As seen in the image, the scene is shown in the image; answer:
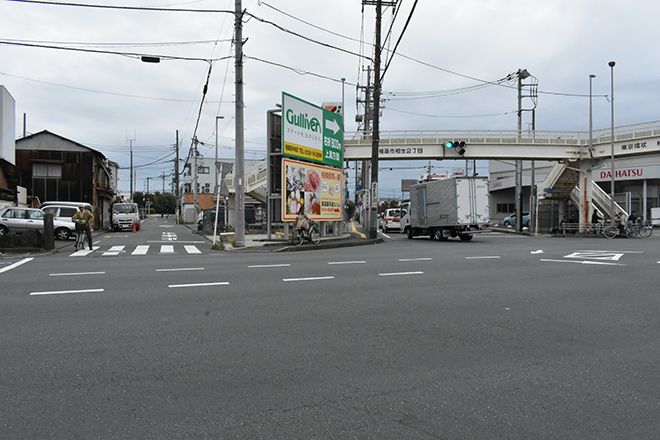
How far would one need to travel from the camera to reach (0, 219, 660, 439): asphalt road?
123 inches

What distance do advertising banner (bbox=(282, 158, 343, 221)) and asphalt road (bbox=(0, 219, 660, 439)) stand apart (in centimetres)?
1033

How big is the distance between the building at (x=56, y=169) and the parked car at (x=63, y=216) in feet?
39.5

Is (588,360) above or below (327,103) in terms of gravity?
below

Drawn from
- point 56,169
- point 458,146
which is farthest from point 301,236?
point 56,169

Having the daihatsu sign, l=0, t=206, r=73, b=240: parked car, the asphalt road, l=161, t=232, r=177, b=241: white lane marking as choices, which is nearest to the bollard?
l=0, t=206, r=73, b=240: parked car

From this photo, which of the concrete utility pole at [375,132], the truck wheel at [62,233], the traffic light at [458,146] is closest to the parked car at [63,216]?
the truck wheel at [62,233]

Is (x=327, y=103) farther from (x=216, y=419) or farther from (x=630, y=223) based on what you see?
(x=216, y=419)

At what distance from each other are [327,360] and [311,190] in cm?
1599

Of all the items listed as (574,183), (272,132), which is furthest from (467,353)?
(574,183)

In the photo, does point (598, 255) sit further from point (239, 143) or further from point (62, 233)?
point (62, 233)

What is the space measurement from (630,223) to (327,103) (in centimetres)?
2173

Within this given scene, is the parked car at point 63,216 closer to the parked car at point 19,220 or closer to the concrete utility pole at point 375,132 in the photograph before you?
the parked car at point 19,220

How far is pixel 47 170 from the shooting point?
110 ft

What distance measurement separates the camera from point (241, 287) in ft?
26.1
